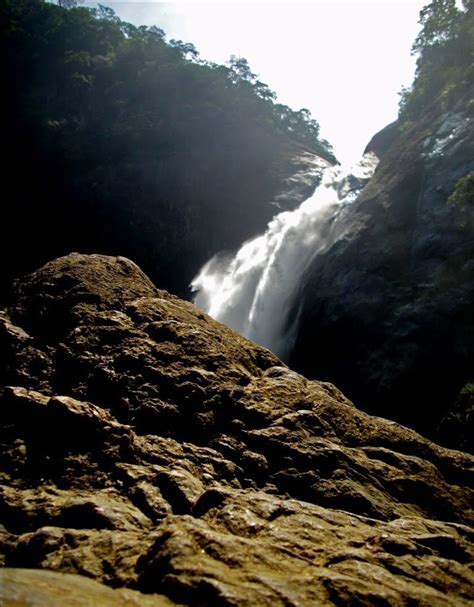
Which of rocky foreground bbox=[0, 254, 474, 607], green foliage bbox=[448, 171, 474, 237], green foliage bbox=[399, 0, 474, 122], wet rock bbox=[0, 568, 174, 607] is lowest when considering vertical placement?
wet rock bbox=[0, 568, 174, 607]

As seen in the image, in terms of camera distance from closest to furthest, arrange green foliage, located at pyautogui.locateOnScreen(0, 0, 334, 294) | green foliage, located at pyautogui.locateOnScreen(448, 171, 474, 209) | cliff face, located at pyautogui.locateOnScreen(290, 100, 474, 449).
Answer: green foliage, located at pyautogui.locateOnScreen(448, 171, 474, 209), cliff face, located at pyautogui.locateOnScreen(290, 100, 474, 449), green foliage, located at pyautogui.locateOnScreen(0, 0, 334, 294)

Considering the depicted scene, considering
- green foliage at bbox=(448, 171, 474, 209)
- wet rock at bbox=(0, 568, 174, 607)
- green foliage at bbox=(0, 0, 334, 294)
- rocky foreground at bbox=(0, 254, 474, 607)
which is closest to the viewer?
wet rock at bbox=(0, 568, 174, 607)

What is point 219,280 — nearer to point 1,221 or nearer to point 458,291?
point 458,291

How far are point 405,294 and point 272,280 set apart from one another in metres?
12.3

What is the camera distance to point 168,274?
50562mm

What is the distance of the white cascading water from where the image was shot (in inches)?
1148

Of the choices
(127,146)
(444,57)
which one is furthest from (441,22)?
(127,146)

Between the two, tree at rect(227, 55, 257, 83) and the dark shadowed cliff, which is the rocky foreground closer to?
the dark shadowed cliff

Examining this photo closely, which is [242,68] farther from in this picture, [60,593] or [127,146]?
[60,593]

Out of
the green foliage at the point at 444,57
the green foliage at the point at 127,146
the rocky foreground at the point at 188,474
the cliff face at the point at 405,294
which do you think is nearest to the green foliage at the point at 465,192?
the cliff face at the point at 405,294

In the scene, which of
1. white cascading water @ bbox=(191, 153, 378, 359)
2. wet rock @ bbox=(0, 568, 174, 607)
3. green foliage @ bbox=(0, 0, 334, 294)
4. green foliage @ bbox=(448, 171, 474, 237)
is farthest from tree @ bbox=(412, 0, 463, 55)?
wet rock @ bbox=(0, 568, 174, 607)

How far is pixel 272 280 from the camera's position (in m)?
32.0

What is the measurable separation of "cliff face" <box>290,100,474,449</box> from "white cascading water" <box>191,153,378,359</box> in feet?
10.7

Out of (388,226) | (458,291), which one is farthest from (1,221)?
(458,291)
